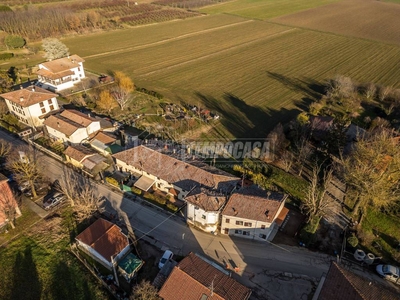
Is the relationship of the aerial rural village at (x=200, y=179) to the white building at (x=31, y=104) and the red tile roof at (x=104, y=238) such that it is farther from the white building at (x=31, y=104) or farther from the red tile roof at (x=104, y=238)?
the white building at (x=31, y=104)

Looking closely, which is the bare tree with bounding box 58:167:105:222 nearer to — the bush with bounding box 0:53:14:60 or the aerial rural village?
the aerial rural village

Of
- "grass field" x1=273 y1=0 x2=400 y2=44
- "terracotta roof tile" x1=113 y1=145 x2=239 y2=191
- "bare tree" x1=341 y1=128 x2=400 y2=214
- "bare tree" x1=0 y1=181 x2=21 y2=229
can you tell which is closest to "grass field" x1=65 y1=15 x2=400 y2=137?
"grass field" x1=273 y1=0 x2=400 y2=44

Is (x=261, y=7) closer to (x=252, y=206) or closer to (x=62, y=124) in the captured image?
(x=62, y=124)

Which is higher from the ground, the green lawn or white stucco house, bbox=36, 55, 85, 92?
white stucco house, bbox=36, 55, 85, 92

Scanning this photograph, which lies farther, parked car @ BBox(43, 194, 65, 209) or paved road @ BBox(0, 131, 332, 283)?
Result: parked car @ BBox(43, 194, 65, 209)

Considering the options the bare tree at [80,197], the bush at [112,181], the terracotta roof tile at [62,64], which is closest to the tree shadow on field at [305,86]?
the bush at [112,181]

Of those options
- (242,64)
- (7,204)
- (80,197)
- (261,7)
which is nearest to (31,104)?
(7,204)

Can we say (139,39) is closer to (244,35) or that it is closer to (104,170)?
(244,35)

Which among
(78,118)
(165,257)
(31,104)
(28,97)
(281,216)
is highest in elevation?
(28,97)
